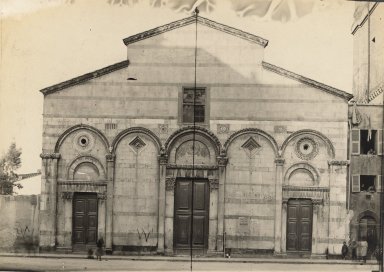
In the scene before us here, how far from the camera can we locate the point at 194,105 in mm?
7309

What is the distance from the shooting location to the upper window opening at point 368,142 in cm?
722

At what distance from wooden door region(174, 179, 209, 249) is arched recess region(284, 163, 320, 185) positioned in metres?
1.09

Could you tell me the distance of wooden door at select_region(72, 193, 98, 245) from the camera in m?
7.37

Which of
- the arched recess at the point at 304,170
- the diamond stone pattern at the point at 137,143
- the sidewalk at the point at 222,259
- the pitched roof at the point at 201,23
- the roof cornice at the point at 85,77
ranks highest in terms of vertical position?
the pitched roof at the point at 201,23

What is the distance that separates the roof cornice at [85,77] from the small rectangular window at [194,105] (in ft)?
3.08

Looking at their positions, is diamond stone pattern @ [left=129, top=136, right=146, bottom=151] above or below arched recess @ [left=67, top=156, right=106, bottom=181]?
above

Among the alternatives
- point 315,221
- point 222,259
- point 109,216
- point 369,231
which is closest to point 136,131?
point 109,216

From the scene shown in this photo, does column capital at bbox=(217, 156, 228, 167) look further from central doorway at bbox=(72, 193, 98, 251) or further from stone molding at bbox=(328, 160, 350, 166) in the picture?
central doorway at bbox=(72, 193, 98, 251)

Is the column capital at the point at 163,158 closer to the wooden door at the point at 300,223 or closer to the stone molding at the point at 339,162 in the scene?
the wooden door at the point at 300,223

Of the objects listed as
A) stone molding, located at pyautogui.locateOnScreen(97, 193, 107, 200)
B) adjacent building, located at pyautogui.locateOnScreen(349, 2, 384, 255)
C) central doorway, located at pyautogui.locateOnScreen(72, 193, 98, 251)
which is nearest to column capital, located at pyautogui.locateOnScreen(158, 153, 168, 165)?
stone molding, located at pyautogui.locateOnScreen(97, 193, 107, 200)

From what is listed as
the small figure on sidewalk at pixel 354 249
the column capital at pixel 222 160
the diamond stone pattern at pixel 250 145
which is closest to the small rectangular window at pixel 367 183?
the small figure on sidewalk at pixel 354 249

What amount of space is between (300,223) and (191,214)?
4.83 ft

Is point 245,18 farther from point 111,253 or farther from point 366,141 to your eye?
point 111,253

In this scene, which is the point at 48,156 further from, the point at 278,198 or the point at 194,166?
the point at 278,198
